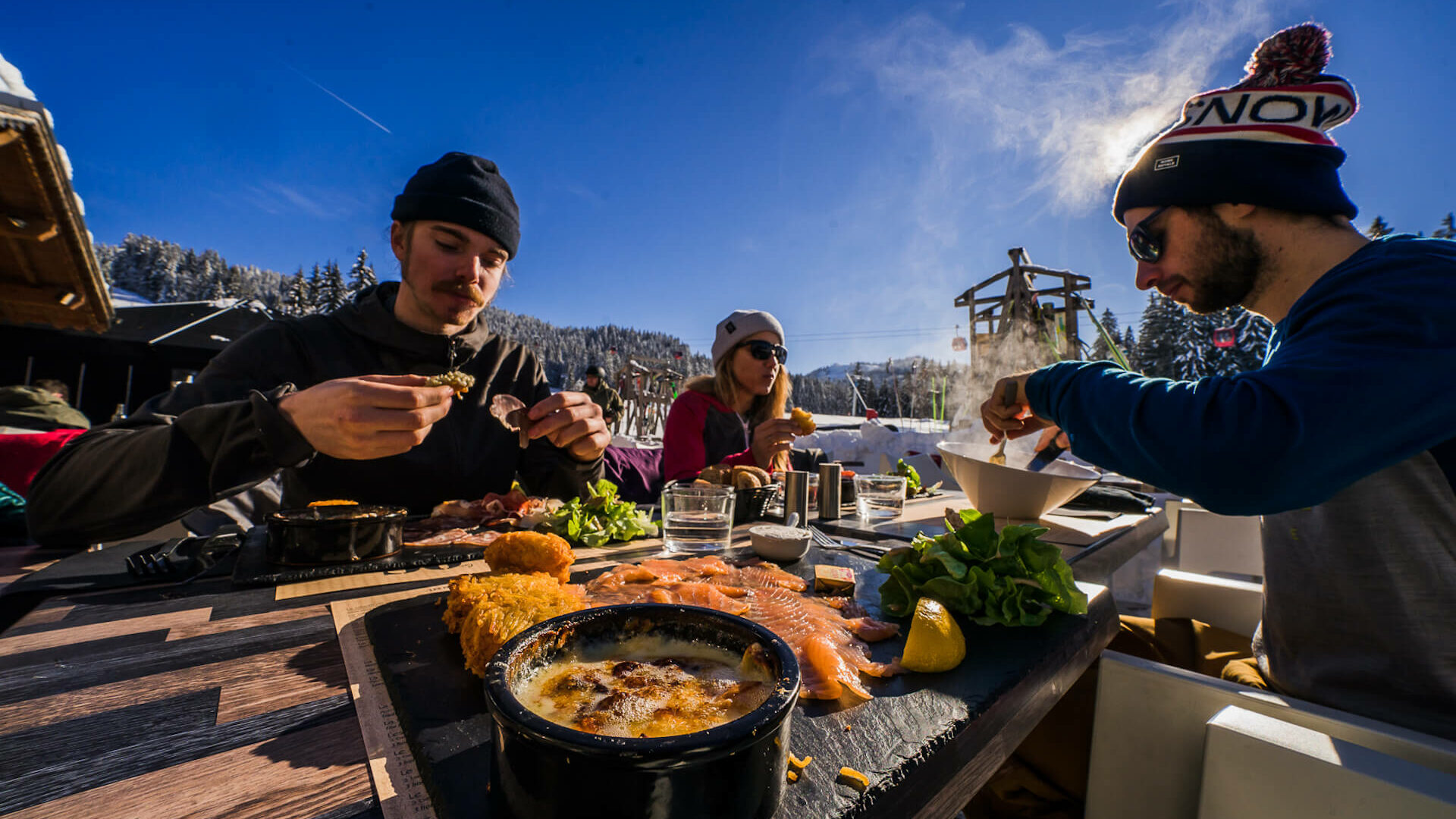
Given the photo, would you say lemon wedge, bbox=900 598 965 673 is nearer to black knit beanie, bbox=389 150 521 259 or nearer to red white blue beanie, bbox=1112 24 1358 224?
red white blue beanie, bbox=1112 24 1358 224

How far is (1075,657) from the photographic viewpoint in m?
1.29

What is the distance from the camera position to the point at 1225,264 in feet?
6.07

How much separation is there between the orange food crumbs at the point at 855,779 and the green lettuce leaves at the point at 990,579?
68 centimetres

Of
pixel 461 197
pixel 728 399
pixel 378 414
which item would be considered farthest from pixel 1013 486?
pixel 461 197

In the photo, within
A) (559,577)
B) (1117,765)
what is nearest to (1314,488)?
(1117,765)

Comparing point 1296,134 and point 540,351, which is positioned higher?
point 540,351

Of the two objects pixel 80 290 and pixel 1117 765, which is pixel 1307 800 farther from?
pixel 80 290

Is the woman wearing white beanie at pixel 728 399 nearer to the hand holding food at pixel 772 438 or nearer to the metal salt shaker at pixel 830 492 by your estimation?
the hand holding food at pixel 772 438

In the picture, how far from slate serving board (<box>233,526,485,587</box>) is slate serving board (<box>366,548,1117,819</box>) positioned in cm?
41

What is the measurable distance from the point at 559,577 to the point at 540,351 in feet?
126

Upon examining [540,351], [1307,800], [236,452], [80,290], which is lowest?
[1307,800]

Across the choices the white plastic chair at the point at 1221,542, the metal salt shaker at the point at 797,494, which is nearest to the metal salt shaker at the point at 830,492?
the metal salt shaker at the point at 797,494

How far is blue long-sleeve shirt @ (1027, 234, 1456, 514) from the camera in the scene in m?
1.20

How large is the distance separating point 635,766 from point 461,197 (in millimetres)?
2925
